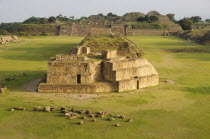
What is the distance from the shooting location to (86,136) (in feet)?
33.1

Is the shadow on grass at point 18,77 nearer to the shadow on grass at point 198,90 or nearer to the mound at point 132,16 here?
the shadow on grass at point 198,90

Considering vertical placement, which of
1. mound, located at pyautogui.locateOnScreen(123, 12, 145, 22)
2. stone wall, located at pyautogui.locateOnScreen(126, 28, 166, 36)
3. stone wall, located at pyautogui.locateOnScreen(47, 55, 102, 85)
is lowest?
stone wall, located at pyautogui.locateOnScreen(47, 55, 102, 85)

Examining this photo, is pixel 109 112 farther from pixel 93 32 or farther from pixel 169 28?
pixel 169 28

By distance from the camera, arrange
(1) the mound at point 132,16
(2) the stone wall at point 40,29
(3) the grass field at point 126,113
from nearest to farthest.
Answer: (3) the grass field at point 126,113 → (2) the stone wall at point 40,29 → (1) the mound at point 132,16

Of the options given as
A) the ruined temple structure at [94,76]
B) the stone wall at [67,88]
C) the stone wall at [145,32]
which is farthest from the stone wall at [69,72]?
the stone wall at [145,32]

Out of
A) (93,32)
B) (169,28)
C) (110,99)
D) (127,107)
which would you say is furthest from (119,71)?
(169,28)

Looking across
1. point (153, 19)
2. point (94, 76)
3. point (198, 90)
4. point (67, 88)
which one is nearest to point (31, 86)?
point (67, 88)

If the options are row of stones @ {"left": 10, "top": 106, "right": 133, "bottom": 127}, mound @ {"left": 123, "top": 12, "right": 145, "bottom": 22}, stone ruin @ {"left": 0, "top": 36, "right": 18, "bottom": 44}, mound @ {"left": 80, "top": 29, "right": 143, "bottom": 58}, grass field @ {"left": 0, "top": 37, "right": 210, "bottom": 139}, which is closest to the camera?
grass field @ {"left": 0, "top": 37, "right": 210, "bottom": 139}

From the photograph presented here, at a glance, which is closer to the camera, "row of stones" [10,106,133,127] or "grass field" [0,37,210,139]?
"grass field" [0,37,210,139]

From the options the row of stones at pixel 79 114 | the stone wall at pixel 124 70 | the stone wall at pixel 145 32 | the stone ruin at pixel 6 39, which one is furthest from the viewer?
the stone wall at pixel 145 32

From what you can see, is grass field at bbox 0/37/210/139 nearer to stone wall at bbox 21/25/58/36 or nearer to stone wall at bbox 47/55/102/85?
stone wall at bbox 47/55/102/85

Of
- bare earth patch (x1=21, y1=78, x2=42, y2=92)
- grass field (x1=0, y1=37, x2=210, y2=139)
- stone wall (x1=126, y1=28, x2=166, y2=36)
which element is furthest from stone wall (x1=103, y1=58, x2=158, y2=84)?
stone wall (x1=126, y1=28, x2=166, y2=36)

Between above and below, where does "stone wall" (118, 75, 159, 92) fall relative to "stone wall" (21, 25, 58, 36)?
below

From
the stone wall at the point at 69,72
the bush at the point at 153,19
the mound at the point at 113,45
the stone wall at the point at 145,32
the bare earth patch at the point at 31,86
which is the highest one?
the bush at the point at 153,19
